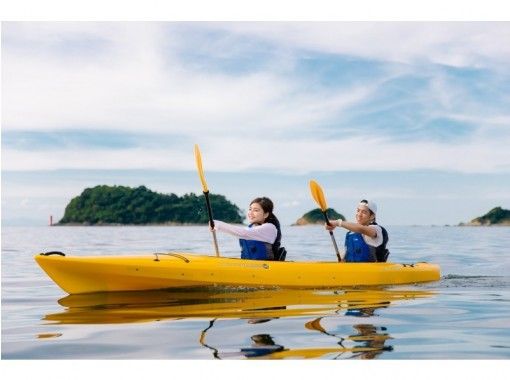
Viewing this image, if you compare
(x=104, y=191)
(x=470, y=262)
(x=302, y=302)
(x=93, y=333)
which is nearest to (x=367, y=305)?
(x=302, y=302)

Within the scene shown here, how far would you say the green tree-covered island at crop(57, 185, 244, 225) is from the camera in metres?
49.9

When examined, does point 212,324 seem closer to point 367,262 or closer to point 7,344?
point 7,344

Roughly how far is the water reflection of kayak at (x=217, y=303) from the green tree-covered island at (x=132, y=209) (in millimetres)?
33579

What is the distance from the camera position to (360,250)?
8.96 metres

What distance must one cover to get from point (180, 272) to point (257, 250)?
3.10 ft

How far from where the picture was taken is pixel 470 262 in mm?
14258

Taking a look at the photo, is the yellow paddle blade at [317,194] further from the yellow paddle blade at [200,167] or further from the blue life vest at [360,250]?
the yellow paddle blade at [200,167]

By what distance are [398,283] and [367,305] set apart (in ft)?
7.32

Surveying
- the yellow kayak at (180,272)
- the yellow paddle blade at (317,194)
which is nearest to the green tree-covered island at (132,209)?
the yellow paddle blade at (317,194)

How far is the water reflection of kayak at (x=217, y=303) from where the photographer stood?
20.8 ft

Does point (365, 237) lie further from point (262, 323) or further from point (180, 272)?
point (262, 323)

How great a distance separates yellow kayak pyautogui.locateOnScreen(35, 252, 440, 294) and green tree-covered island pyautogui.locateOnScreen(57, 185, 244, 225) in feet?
109

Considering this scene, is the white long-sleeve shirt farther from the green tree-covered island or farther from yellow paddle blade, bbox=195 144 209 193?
the green tree-covered island

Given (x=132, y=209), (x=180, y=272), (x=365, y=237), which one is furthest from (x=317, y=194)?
(x=132, y=209)
